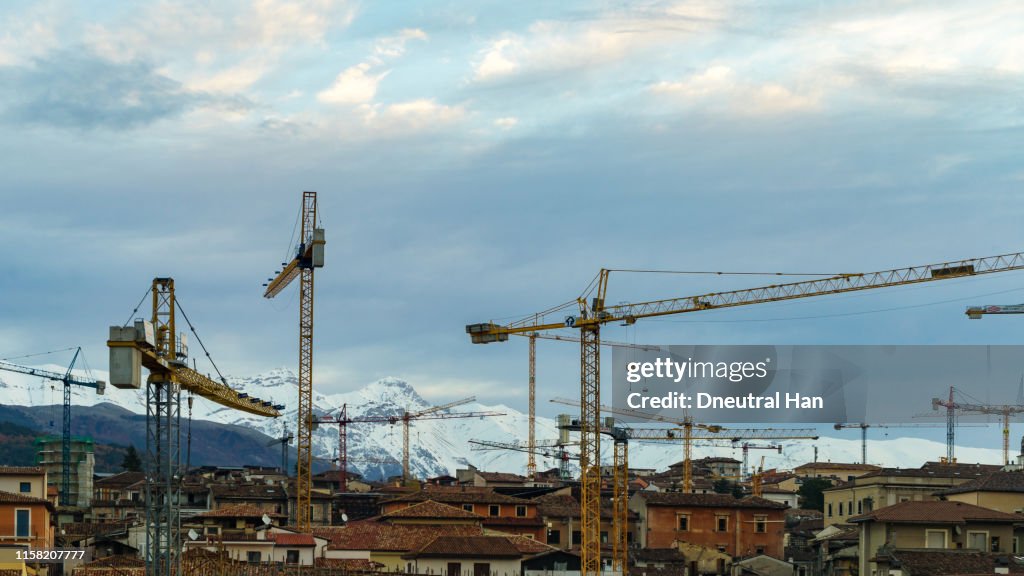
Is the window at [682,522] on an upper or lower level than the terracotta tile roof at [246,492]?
lower

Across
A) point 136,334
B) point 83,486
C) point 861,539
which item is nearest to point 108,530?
point 136,334

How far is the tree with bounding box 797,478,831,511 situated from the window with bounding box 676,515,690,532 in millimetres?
41597

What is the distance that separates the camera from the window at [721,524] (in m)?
118

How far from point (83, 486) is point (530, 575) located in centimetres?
8607

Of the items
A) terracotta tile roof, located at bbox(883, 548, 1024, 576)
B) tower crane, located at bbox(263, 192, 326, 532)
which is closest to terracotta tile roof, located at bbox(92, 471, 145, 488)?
tower crane, located at bbox(263, 192, 326, 532)

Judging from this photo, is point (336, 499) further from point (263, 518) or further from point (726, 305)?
point (263, 518)

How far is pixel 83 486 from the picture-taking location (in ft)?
545

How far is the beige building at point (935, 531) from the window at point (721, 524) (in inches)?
1224

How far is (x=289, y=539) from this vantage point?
3556 inches

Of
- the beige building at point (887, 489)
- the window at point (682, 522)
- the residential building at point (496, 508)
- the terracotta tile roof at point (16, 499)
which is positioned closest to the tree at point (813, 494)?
the beige building at point (887, 489)

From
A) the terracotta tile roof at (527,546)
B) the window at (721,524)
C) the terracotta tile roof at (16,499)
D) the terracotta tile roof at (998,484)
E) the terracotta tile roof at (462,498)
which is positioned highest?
the terracotta tile roof at (998,484)

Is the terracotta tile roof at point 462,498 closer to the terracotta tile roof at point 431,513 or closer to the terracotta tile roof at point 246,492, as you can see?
the terracotta tile roof at point 431,513

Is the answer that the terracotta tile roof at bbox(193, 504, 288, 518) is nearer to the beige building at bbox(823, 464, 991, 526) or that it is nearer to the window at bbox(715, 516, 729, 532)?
the window at bbox(715, 516, 729, 532)

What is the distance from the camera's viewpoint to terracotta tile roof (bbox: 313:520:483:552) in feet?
315
